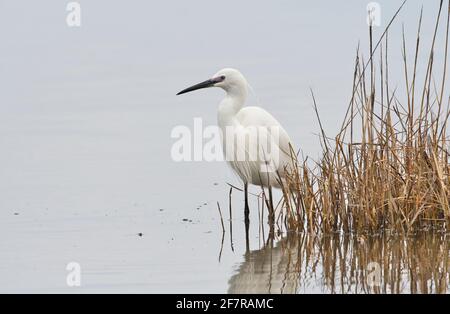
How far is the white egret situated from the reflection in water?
5.97 feet

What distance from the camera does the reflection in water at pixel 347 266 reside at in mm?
6273

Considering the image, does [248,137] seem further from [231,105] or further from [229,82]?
[229,82]

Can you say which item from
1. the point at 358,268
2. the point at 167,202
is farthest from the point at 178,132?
the point at 358,268

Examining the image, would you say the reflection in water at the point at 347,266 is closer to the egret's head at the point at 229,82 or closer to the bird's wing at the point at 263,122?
the bird's wing at the point at 263,122

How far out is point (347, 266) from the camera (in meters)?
6.93

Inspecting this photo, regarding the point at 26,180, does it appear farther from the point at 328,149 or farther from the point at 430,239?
the point at 430,239

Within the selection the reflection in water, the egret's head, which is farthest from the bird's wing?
the reflection in water

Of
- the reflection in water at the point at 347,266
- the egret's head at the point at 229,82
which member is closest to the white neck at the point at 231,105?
the egret's head at the point at 229,82

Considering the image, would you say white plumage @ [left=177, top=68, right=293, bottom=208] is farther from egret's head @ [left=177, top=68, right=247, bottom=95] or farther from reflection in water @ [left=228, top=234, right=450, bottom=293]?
reflection in water @ [left=228, top=234, right=450, bottom=293]

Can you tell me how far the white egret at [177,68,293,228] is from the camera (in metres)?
10.1

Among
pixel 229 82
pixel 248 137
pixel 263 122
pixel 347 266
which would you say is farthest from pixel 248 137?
pixel 347 266

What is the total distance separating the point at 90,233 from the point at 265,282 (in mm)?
2770

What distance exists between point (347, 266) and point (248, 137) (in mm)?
3313

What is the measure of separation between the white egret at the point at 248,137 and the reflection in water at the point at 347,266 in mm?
1819
